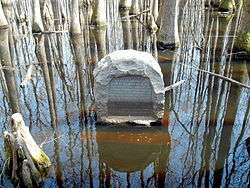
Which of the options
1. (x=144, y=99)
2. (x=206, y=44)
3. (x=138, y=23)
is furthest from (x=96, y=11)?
(x=144, y=99)

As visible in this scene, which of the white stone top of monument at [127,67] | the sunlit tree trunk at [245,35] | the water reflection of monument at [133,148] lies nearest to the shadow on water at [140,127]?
the water reflection of monument at [133,148]

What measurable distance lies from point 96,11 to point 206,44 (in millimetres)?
5446

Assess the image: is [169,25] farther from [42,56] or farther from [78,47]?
[42,56]

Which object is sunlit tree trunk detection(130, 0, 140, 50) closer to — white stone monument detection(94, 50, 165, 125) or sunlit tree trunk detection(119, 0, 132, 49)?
sunlit tree trunk detection(119, 0, 132, 49)

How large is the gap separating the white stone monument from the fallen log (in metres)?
2.24

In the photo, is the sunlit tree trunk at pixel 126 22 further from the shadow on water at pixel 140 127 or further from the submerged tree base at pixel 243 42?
the submerged tree base at pixel 243 42

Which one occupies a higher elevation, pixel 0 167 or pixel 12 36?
pixel 12 36

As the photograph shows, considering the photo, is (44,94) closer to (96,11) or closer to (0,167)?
(0,167)

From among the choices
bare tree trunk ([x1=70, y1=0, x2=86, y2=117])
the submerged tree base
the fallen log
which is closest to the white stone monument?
bare tree trunk ([x1=70, y1=0, x2=86, y2=117])

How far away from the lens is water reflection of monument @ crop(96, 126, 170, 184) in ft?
22.2

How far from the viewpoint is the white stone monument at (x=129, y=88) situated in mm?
7645

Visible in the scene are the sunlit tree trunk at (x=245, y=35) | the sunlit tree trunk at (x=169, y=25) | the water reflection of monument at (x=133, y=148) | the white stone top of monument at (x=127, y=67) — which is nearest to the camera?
the water reflection of monument at (x=133, y=148)

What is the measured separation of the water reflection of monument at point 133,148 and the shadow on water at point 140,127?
18 mm

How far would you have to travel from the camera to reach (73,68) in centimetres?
1152
